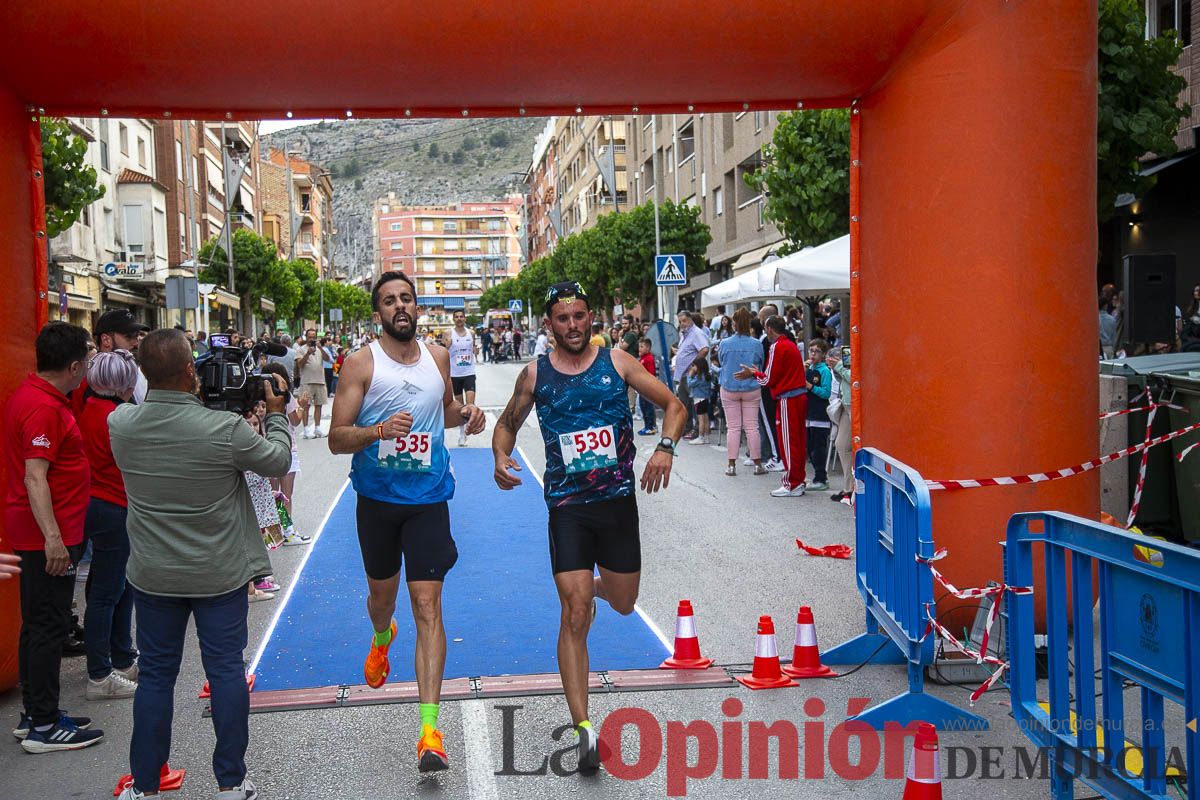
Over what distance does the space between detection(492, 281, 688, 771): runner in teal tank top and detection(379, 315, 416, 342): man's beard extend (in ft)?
1.78

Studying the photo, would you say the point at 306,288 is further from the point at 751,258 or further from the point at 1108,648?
the point at 1108,648

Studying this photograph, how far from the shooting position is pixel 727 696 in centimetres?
598

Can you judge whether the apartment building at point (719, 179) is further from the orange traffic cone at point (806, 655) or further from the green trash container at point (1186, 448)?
the orange traffic cone at point (806, 655)

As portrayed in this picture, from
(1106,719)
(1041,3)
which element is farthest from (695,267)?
(1106,719)

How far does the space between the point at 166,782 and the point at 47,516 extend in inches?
53.1

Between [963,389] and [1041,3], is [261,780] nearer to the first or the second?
[963,389]

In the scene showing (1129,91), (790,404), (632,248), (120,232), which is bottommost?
(790,404)

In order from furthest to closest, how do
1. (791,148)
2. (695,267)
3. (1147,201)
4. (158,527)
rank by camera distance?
(695,267), (1147,201), (791,148), (158,527)

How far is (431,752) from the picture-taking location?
4848 millimetres

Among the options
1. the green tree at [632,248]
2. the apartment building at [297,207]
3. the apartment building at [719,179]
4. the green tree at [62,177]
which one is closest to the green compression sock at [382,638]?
the green tree at [62,177]

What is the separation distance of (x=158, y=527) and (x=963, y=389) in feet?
13.4

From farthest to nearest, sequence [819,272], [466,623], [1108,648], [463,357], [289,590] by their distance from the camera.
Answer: [463,357], [819,272], [289,590], [466,623], [1108,648]

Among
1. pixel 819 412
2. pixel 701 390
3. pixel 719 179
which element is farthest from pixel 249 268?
pixel 819 412

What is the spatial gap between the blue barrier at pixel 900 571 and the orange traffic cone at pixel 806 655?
336 mm
